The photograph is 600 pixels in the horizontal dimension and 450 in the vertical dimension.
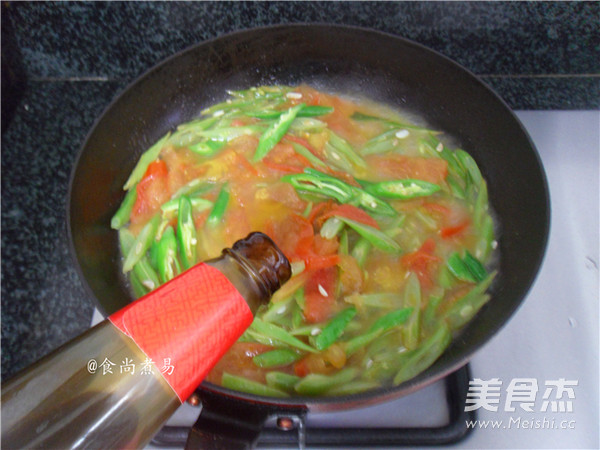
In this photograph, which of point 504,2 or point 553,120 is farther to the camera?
point 553,120

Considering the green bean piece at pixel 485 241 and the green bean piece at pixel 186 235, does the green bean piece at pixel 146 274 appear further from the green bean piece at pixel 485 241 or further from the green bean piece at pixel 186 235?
the green bean piece at pixel 485 241

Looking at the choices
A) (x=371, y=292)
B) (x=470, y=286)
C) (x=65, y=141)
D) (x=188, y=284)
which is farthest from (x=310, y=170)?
(x=65, y=141)

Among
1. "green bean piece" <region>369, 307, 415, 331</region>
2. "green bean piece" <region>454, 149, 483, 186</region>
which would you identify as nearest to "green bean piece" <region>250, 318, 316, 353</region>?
"green bean piece" <region>369, 307, 415, 331</region>

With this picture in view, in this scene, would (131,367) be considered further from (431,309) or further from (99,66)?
(99,66)

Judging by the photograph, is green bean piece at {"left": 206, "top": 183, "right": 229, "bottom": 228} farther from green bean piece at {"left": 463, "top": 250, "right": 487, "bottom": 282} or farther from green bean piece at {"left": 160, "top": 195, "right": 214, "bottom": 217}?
green bean piece at {"left": 463, "top": 250, "right": 487, "bottom": 282}

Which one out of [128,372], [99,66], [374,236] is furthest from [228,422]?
[99,66]

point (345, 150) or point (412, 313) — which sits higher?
point (345, 150)

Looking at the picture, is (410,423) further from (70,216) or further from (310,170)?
(70,216)
